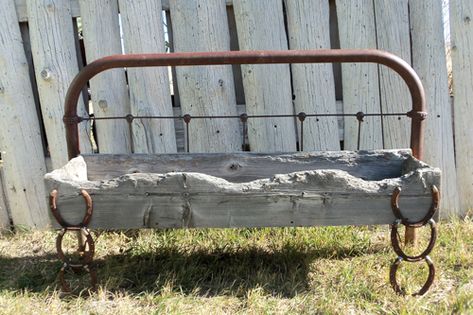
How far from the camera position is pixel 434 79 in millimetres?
2602

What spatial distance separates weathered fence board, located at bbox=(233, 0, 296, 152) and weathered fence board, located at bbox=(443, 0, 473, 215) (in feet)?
2.93

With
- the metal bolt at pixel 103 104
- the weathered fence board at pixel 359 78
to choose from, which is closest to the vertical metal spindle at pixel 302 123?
the weathered fence board at pixel 359 78

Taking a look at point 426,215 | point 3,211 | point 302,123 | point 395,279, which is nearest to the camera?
point 426,215

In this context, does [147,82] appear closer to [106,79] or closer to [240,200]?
[106,79]

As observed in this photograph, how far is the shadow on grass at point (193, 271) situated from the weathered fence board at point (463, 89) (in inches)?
31.7

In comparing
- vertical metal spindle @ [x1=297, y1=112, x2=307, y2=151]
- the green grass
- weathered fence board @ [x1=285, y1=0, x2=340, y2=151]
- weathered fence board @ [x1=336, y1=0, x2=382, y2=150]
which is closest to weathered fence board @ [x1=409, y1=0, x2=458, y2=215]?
weathered fence board @ [x1=336, y1=0, x2=382, y2=150]

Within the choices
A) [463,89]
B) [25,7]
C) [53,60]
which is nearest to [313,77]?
[463,89]

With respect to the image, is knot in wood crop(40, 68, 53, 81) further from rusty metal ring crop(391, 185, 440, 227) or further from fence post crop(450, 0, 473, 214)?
fence post crop(450, 0, 473, 214)

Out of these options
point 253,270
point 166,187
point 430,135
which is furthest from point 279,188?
point 430,135

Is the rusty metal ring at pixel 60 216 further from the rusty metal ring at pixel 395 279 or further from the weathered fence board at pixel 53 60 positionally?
the rusty metal ring at pixel 395 279

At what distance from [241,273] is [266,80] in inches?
40.6

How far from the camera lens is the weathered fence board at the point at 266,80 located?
2557mm

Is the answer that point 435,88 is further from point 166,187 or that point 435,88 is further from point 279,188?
point 166,187

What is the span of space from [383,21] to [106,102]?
1.54 metres
